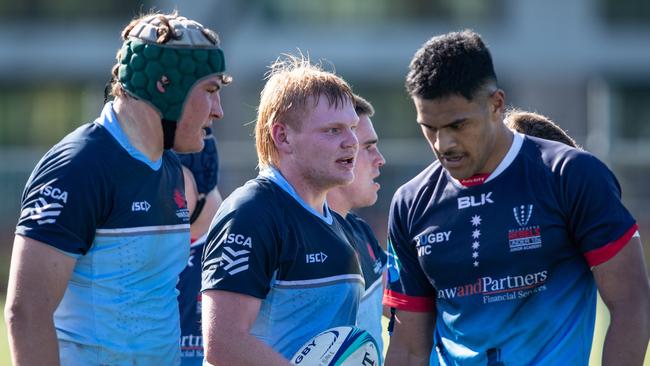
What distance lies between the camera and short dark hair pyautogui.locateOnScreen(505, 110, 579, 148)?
486 centimetres

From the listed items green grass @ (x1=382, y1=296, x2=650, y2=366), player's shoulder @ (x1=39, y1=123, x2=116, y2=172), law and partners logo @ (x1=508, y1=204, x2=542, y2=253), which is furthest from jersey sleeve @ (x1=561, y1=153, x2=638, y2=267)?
green grass @ (x1=382, y1=296, x2=650, y2=366)

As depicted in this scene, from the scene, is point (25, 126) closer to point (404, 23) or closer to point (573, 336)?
point (404, 23)

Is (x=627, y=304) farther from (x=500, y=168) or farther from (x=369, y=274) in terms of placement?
(x=369, y=274)

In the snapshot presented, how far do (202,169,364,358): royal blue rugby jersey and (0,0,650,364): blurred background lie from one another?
28.6 m

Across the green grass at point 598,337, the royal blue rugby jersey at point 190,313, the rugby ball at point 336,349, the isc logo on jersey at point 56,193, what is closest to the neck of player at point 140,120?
the isc logo on jersey at point 56,193

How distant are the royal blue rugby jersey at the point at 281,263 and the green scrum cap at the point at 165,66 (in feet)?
1.57

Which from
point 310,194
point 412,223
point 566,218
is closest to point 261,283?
point 310,194

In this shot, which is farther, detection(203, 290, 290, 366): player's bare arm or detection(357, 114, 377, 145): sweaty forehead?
detection(357, 114, 377, 145): sweaty forehead

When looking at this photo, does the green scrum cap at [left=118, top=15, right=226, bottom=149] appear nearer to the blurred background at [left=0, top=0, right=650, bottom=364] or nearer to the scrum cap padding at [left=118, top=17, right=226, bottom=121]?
the scrum cap padding at [left=118, top=17, right=226, bottom=121]

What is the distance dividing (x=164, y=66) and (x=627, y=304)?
1997 mm

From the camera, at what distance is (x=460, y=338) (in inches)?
177

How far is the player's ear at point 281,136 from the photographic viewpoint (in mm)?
4336

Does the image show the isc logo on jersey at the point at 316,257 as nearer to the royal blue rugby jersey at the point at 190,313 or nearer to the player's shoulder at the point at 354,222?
the player's shoulder at the point at 354,222

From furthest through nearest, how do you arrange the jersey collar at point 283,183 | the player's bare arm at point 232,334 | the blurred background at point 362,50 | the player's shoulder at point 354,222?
1. the blurred background at point 362,50
2. the player's shoulder at point 354,222
3. the jersey collar at point 283,183
4. the player's bare arm at point 232,334
